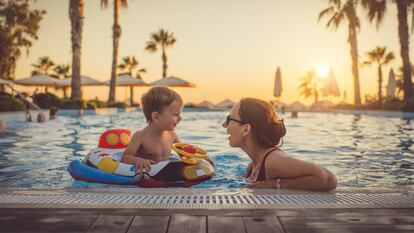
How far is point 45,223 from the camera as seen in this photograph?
2.29 meters

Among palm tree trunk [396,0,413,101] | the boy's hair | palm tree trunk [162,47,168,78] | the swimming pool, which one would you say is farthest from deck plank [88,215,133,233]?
palm tree trunk [162,47,168,78]

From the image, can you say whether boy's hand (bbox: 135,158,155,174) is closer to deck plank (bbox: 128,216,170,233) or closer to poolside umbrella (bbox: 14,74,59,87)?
deck plank (bbox: 128,216,170,233)

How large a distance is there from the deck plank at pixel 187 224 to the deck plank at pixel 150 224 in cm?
3

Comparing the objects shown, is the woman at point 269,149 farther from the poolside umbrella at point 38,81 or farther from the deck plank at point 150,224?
the poolside umbrella at point 38,81

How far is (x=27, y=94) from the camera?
2572 cm

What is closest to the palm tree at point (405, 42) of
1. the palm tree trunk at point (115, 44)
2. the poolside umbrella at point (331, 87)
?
the poolside umbrella at point (331, 87)

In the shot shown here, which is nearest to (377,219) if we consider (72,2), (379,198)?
(379,198)

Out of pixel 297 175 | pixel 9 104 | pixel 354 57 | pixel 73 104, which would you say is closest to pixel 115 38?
pixel 73 104

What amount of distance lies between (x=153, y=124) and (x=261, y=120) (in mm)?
1579

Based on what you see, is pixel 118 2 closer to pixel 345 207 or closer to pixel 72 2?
pixel 72 2

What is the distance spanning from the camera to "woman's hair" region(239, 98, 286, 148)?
372cm

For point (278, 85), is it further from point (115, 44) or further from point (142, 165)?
point (142, 165)

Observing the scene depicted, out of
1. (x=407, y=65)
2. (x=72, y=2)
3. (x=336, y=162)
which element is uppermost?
(x=72, y=2)

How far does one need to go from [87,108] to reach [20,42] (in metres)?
22.4
